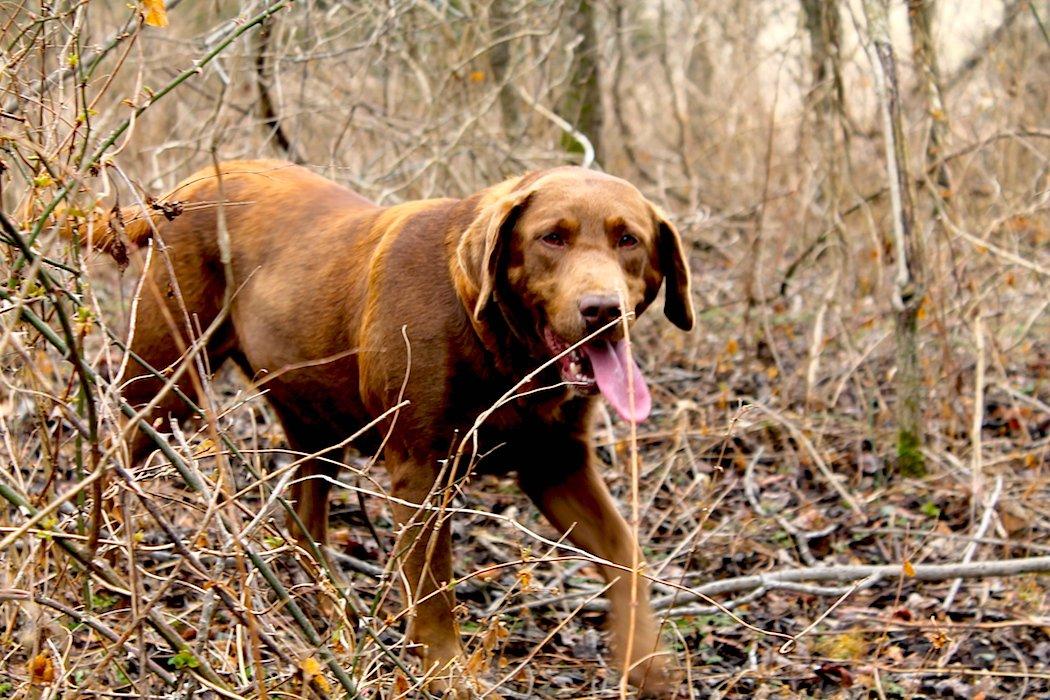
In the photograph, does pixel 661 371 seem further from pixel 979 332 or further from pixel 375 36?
pixel 375 36

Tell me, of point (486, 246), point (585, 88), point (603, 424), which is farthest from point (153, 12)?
point (585, 88)

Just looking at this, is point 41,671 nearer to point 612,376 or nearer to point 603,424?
point 612,376

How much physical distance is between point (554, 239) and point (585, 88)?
4684mm

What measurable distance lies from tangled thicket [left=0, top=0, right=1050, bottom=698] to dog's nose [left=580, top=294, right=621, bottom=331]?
1.62 ft

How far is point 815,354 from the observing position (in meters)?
7.09

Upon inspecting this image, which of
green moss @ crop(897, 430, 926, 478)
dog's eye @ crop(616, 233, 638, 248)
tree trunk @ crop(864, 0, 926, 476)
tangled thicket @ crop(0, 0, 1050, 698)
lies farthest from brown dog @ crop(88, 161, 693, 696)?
green moss @ crop(897, 430, 926, 478)

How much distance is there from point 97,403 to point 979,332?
14.4ft

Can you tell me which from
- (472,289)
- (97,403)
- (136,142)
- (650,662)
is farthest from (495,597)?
(136,142)

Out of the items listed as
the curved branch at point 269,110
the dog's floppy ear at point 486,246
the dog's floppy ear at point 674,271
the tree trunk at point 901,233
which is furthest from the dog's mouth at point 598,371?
the curved branch at point 269,110

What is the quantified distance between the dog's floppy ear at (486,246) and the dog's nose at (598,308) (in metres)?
0.35

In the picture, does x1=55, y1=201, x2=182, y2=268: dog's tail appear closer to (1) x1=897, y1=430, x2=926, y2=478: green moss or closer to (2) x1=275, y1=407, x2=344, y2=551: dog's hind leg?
(2) x1=275, y1=407, x2=344, y2=551: dog's hind leg

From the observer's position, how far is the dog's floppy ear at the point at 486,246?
13.7ft

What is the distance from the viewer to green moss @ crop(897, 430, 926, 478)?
6.27 m

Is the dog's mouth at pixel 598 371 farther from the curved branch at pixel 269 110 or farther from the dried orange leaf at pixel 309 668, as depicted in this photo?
the curved branch at pixel 269 110
